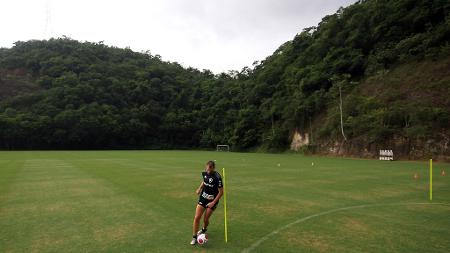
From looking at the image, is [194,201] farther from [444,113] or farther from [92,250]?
[444,113]

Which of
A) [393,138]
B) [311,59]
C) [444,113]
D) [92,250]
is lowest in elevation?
[92,250]

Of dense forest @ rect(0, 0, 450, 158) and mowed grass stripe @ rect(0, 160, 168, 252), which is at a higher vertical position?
dense forest @ rect(0, 0, 450, 158)

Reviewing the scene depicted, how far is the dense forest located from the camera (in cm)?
4741

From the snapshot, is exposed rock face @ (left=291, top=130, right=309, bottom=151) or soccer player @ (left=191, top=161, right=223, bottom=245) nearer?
soccer player @ (left=191, top=161, right=223, bottom=245)

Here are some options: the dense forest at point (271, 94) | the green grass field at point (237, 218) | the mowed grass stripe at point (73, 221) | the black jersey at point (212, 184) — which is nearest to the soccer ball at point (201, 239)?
the green grass field at point (237, 218)

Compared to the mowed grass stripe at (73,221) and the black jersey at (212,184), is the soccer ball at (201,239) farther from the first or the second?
the mowed grass stripe at (73,221)

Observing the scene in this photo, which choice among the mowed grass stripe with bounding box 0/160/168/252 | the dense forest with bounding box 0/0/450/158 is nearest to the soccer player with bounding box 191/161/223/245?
the mowed grass stripe with bounding box 0/160/168/252

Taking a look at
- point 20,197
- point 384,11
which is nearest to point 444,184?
point 20,197

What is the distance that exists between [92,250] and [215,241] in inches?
105

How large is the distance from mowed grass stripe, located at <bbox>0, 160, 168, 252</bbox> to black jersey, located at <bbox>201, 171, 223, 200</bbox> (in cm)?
162

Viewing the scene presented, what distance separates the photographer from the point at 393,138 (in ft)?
143

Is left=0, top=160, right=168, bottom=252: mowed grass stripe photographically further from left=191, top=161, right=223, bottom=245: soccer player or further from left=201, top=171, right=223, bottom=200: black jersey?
left=201, top=171, right=223, bottom=200: black jersey

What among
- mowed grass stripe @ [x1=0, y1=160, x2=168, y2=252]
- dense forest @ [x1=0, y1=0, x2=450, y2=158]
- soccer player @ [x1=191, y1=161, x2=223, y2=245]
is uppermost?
dense forest @ [x1=0, y1=0, x2=450, y2=158]

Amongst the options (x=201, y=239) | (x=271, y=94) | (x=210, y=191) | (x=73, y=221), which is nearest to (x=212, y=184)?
(x=210, y=191)
